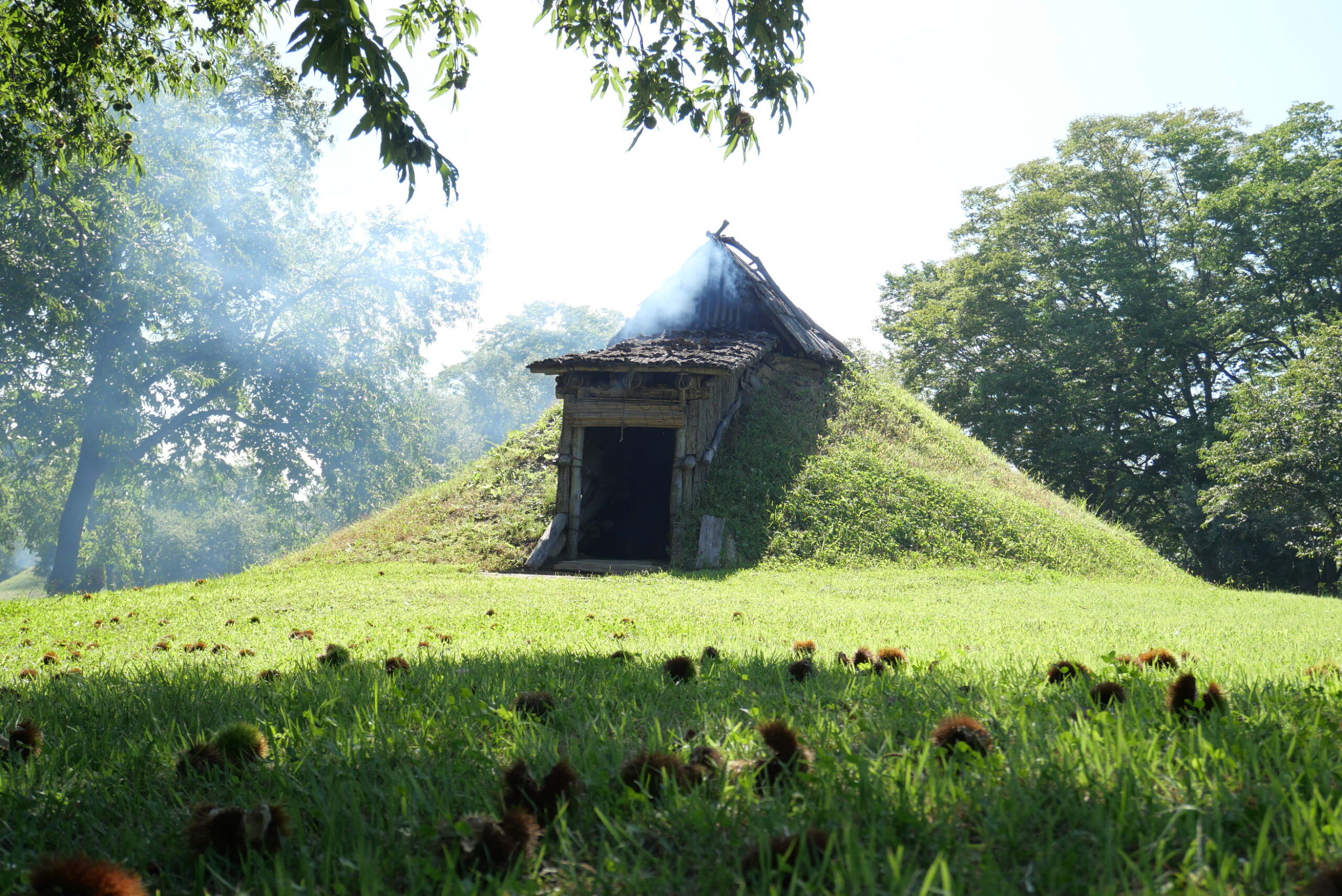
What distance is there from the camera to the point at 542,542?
14070mm

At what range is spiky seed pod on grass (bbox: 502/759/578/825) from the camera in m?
1.65

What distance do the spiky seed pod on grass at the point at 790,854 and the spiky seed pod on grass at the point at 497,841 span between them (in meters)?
0.40

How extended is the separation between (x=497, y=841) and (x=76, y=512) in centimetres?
3451

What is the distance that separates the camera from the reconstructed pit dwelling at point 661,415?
14305 mm

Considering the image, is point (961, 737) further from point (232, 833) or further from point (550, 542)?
point (550, 542)

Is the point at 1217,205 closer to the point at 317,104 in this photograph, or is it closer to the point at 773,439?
the point at 773,439

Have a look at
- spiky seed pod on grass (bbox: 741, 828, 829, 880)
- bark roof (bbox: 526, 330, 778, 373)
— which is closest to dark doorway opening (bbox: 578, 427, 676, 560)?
bark roof (bbox: 526, 330, 778, 373)

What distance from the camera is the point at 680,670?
121 inches

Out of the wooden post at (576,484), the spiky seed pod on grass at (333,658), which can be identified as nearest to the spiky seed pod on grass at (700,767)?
the spiky seed pod on grass at (333,658)

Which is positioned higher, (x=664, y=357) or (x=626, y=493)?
(x=664, y=357)

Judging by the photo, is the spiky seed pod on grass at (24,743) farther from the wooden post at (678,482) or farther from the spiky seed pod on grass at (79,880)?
the wooden post at (678,482)

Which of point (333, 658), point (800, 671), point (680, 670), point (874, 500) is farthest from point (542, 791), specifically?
point (874, 500)

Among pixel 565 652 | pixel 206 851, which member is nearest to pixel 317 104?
pixel 565 652

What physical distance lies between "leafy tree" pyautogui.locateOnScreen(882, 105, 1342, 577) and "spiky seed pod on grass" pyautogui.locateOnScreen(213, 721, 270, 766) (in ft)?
105
